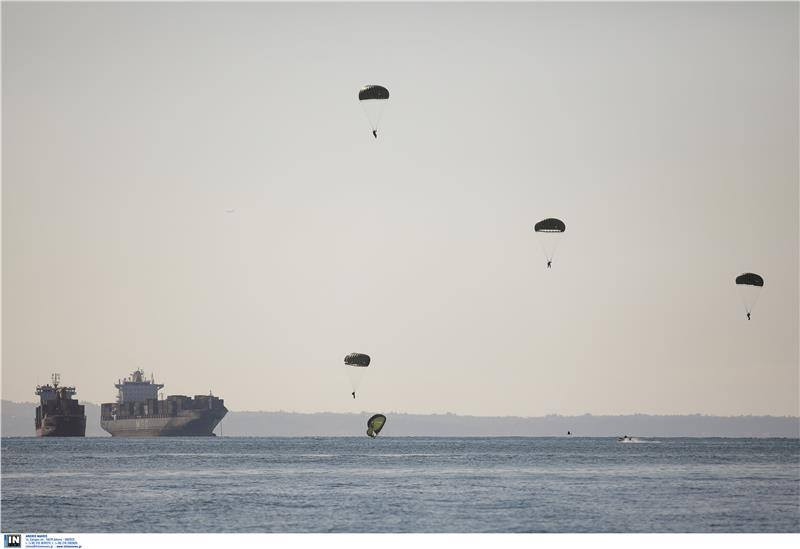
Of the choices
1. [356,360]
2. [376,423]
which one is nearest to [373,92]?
[356,360]

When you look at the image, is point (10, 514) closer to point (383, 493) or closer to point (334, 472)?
point (383, 493)

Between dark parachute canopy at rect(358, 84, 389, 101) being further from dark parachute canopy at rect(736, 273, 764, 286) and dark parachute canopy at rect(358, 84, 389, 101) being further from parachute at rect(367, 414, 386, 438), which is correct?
parachute at rect(367, 414, 386, 438)

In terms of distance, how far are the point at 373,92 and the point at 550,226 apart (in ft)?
44.2

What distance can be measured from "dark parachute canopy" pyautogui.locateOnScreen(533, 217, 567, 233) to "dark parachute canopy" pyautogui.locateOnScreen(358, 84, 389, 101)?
12286 millimetres

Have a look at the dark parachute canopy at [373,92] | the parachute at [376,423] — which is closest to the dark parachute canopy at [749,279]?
the dark parachute canopy at [373,92]

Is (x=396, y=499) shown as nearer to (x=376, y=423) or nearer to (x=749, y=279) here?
(x=749, y=279)

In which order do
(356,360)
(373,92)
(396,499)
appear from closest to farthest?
(396,499), (373,92), (356,360)

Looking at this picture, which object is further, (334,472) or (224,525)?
(334,472)

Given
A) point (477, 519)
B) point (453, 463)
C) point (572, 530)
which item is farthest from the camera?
point (453, 463)

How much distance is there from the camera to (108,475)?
8206 cm

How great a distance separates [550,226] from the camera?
70.7 metres

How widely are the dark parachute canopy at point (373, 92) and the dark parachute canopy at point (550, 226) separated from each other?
1229 cm
